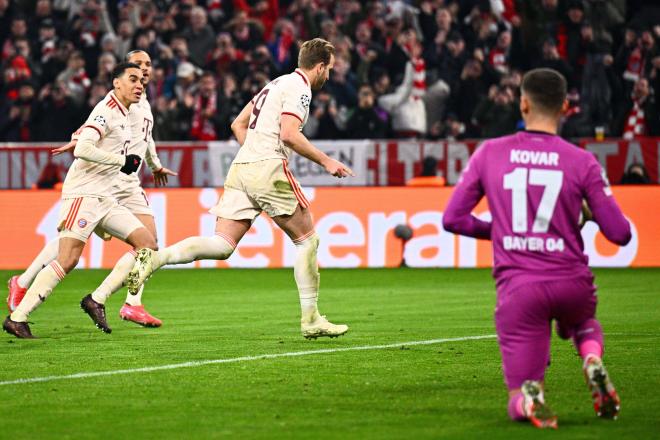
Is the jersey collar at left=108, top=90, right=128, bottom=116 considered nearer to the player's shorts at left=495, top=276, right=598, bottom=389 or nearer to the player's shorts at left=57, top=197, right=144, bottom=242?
the player's shorts at left=57, top=197, right=144, bottom=242

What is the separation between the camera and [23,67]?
24953 mm

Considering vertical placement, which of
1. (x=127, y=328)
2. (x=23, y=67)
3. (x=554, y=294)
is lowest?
(x=127, y=328)

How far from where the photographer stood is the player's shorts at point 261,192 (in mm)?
10562

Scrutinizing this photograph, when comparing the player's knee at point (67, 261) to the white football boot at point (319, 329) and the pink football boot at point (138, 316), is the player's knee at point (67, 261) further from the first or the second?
the white football boot at point (319, 329)

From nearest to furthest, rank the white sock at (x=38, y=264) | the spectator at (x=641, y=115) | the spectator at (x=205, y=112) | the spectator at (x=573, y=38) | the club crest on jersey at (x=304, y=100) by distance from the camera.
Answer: the club crest on jersey at (x=304, y=100), the white sock at (x=38, y=264), the spectator at (x=641, y=115), the spectator at (x=573, y=38), the spectator at (x=205, y=112)

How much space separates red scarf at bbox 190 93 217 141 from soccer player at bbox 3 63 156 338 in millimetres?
11432

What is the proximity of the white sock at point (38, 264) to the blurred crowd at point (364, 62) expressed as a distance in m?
10.6

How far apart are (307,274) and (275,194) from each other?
653mm

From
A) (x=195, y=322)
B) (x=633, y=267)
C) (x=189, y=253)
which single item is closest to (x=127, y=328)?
(x=195, y=322)

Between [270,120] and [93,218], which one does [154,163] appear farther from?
[270,120]

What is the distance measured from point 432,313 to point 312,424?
644cm

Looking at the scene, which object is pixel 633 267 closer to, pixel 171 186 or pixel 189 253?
pixel 171 186

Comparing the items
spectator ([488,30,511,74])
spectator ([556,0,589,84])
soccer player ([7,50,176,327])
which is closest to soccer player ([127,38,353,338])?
soccer player ([7,50,176,327])

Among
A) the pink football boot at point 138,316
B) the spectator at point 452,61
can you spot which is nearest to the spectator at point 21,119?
the spectator at point 452,61
